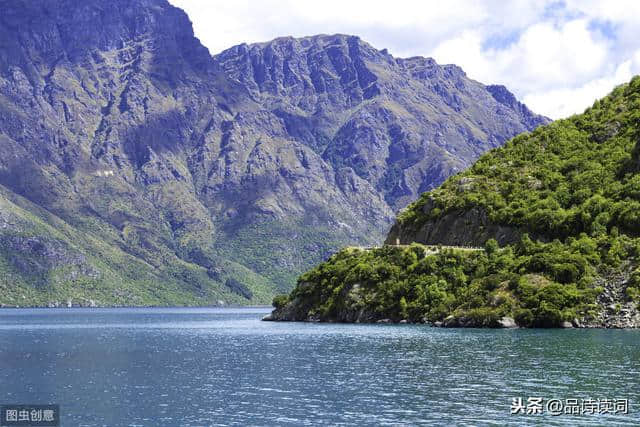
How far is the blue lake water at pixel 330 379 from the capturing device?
64.6m

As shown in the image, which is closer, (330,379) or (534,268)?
(330,379)

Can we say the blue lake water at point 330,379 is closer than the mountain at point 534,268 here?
Yes

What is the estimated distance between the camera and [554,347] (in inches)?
4417

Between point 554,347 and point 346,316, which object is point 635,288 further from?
point 346,316

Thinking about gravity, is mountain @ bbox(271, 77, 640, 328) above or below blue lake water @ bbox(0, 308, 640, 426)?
above

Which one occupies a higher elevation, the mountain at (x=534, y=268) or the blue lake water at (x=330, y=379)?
the mountain at (x=534, y=268)

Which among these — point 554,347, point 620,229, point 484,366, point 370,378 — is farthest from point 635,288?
point 370,378

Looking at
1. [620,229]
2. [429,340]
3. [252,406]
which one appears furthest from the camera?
[620,229]

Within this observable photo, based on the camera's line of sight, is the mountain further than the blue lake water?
Yes

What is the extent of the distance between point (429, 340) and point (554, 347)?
22.5 metres

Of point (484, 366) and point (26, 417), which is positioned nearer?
point (26, 417)

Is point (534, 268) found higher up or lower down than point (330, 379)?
higher up

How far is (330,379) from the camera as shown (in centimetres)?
8475

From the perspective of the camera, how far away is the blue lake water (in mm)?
64625
